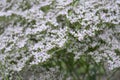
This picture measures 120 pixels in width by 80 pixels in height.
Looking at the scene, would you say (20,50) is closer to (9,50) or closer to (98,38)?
(9,50)

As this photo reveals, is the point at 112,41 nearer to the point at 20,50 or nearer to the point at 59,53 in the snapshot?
the point at 59,53

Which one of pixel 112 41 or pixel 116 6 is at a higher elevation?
pixel 116 6

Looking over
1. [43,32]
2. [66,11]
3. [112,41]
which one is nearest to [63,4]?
[66,11]

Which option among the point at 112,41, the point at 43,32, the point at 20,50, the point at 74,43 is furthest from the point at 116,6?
the point at 20,50

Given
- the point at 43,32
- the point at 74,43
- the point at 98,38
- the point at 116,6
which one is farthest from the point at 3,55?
the point at 116,6

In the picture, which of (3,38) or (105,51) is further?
(3,38)

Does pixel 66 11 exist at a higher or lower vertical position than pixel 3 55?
higher

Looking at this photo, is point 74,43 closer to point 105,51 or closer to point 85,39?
point 85,39
